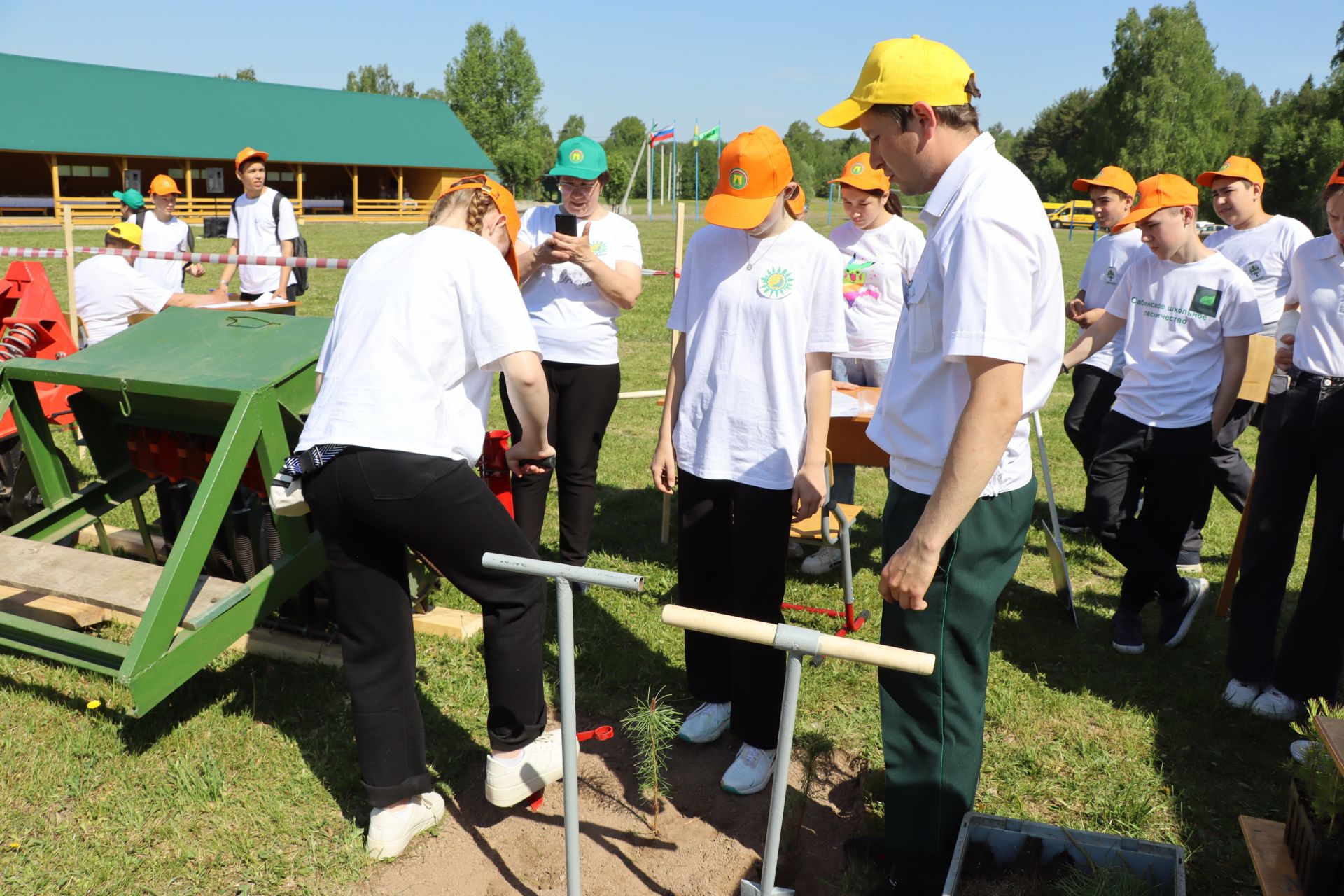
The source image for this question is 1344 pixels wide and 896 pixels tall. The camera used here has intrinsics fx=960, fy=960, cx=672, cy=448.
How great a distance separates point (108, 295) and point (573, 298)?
170 inches

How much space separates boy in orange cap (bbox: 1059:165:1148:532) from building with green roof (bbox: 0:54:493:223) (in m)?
30.4

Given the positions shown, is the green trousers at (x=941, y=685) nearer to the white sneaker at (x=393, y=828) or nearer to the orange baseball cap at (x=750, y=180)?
the orange baseball cap at (x=750, y=180)

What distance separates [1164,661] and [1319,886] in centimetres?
212

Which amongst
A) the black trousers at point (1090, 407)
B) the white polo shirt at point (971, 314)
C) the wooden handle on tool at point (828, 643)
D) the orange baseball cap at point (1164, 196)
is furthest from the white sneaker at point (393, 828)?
the black trousers at point (1090, 407)

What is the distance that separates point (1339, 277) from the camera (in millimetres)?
3473

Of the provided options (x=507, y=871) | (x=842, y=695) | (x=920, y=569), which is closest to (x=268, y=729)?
(x=507, y=871)

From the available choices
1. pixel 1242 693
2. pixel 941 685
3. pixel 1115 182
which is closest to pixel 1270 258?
pixel 1115 182

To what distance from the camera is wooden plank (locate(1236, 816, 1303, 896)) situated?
2.44 m

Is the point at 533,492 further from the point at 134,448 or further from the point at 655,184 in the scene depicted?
the point at 655,184

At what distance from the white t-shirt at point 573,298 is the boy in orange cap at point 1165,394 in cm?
231

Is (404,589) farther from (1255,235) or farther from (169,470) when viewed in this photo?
(1255,235)

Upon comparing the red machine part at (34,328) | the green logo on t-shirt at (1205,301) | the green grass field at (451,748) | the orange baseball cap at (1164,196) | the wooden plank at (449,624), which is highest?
the orange baseball cap at (1164,196)

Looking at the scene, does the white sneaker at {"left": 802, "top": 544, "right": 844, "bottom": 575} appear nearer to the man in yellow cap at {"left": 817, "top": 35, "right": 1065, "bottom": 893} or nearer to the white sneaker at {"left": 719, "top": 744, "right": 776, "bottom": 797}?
the white sneaker at {"left": 719, "top": 744, "right": 776, "bottom": 797}

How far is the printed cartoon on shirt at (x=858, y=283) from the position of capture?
554cm
